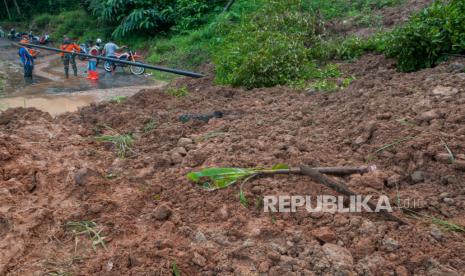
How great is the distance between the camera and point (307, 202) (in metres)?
2.83

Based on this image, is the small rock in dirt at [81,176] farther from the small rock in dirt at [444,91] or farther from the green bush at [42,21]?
the green bush at [42,21]

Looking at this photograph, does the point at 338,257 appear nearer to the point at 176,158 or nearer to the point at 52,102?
the point at 176,158

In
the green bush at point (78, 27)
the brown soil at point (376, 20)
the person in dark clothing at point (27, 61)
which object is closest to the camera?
the brown soil at point (376, 20)

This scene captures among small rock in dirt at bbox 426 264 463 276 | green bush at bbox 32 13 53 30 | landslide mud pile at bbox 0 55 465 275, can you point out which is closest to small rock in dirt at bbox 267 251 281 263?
landslide mud pile at bbox 0 55 465 275

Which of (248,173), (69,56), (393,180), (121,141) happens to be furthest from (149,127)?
(69,56)

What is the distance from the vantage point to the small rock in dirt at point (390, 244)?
7.62 ft

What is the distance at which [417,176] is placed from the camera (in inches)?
116

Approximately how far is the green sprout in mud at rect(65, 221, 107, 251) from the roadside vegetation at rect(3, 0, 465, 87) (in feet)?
12.3

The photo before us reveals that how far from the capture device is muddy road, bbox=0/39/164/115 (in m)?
8.29

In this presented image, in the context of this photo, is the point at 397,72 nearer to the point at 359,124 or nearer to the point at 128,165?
the point at 359,124

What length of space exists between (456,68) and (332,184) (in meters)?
2.95

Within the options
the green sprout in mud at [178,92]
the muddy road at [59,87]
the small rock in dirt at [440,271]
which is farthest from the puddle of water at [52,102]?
the small rock in dirt at [440,271]

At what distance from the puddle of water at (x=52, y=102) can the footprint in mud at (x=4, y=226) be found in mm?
4792

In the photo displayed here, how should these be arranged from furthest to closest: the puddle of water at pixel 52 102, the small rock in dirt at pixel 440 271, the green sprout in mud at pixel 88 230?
the puddle of water at pixel 52 102
the green sprout in mud at pixel 88 230
the small rock in dirt at pixel 440 271
